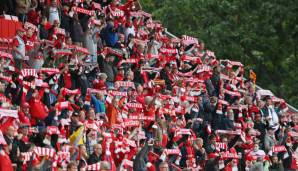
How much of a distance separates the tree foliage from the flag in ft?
78.7

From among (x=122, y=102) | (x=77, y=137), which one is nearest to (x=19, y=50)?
(x=122, y=102)

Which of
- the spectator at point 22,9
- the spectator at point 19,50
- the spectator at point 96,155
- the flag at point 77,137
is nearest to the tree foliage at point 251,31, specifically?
the spectator at point 22,9

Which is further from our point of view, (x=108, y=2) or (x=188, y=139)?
(x=108, y=2)

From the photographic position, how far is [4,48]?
28.2 m

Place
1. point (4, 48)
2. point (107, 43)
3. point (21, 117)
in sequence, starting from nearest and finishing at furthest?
point (21, 117), point (4, 48), point (107, 43)

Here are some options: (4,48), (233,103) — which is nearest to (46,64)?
(4,48)

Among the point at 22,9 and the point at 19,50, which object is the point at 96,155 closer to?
the point at 19,50

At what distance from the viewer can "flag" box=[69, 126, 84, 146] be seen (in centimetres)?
2578

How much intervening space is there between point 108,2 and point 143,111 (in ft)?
22.2

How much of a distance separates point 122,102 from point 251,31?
865 inches

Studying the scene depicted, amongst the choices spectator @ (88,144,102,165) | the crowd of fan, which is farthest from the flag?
spectator @ (88,144,102,165)

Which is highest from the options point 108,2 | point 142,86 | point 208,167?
point 108,2

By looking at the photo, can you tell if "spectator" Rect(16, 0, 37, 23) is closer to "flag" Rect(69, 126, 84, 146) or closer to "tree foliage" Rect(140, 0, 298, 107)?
"flag" Rect(69, 126, 84, 146)

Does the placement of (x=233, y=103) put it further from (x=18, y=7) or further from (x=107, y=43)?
(x=18, y=7)
